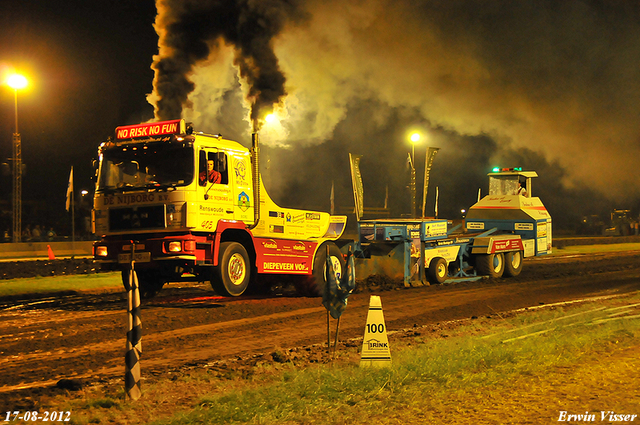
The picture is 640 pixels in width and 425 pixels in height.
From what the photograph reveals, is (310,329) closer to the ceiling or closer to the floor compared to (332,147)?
closer to the floor

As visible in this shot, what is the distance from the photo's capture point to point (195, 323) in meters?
11.0

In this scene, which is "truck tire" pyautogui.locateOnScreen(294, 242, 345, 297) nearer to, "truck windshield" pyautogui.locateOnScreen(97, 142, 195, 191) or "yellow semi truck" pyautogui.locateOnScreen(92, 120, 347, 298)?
"yellow semi truck" pyautogui.locateOnScreen(92, 120, 347, 298)

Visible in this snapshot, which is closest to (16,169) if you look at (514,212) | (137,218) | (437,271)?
(137,218)

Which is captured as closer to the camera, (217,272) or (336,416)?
(336,416)

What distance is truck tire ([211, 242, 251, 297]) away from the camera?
12.3 metres

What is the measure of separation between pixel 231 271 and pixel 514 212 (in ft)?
42.2

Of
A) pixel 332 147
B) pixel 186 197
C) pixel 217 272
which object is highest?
pixel 332 147

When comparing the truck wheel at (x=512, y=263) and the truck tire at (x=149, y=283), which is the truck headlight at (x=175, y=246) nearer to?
the truck tire at (x=149, y=283)

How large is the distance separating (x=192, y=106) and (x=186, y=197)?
8.10m

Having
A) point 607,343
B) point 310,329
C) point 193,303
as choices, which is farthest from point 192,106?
point 607,343

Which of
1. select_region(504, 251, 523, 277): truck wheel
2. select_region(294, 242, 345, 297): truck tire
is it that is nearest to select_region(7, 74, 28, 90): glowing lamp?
select_region(294, 242, 345, 297): truck tire

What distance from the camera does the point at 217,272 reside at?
1226 cm

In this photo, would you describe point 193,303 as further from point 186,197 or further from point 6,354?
point 6,354

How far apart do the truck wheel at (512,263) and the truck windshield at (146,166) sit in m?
12.7
